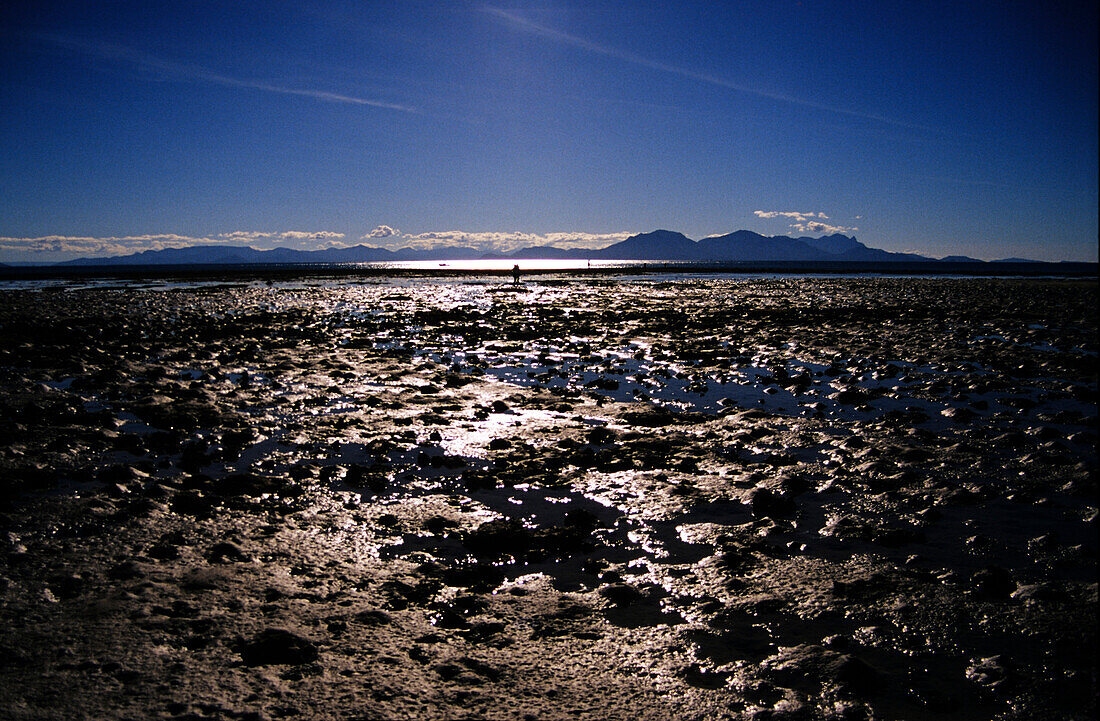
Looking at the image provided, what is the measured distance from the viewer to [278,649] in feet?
15.8

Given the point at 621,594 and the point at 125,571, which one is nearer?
the point at 621,594

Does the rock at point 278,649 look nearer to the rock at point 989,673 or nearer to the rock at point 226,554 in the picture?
the rock at point 226,554

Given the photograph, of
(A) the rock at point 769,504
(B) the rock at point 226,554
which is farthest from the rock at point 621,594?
(B) the rock at point 226,554

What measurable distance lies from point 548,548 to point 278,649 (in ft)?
9.66

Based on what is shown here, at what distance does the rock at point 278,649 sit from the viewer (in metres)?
4.71

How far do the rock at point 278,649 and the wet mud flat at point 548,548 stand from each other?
0.06 feet

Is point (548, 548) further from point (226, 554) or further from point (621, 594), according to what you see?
point (226, 554)

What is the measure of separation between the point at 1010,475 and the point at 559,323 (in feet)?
77.5

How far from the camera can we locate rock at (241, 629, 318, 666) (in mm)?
4707

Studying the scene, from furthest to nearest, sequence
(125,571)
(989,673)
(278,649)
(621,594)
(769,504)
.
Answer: (769,504)
(125,571)
(621,594)
(278,649)
(989,673)

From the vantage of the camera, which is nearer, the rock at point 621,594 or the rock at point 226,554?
the rock at point 621,594

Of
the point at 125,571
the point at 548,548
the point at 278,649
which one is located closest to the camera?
the point at 278,649

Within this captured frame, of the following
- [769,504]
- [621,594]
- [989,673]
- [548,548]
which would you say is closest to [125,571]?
[548,548]

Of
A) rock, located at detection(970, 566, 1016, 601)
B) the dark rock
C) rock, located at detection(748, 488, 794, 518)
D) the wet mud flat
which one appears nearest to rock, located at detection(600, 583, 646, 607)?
the wet mud flat
